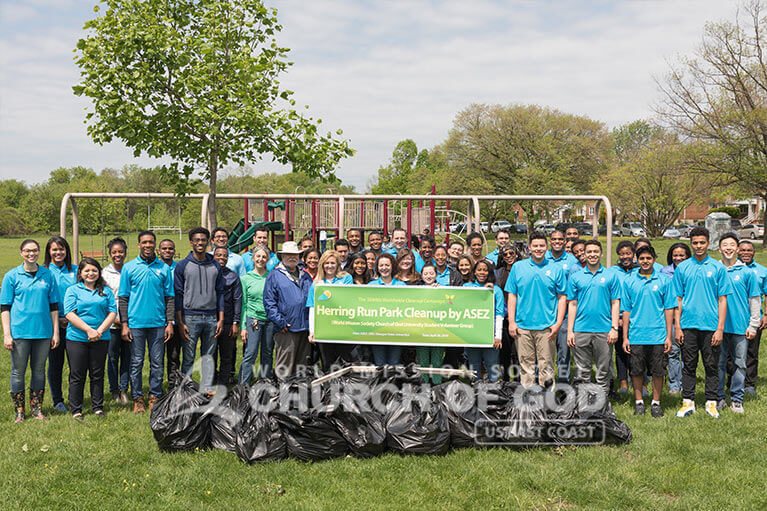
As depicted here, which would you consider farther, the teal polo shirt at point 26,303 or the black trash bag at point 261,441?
the teal polo shirt at point 26,303

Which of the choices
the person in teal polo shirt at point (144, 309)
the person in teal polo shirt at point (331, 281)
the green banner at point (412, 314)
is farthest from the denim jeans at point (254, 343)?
the person in teal polo shirt at point (144, 309)

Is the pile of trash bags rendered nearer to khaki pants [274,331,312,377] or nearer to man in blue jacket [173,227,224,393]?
khaki pants [274,331,312,377]

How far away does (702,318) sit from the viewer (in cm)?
Result: 559

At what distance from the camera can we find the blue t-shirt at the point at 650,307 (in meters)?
5.59

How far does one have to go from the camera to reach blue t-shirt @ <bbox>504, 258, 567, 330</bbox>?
5.70m

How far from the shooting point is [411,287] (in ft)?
19.0

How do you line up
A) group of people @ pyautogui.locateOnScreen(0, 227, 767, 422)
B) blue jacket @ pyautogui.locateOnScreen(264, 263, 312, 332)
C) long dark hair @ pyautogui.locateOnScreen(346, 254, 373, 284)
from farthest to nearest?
long dark hair @ pyautogui.locateOnScreen(346, 254, 373, 284) < blue jacket @ pyautogui.locateOnScreen(264, 263, 312, 332) < group of people @ pyautogui.locateOnScreen(0, 227, 767, 422)

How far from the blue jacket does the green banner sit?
6.6 inches

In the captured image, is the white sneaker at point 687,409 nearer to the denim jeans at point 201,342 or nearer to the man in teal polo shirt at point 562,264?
the man in teal polo shirt at point 562,264

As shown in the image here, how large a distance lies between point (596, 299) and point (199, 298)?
13.1ft

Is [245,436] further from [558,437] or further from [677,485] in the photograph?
[677,485]

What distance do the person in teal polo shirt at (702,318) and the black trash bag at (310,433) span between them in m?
3.43

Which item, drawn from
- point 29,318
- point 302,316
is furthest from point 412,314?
point 29,318

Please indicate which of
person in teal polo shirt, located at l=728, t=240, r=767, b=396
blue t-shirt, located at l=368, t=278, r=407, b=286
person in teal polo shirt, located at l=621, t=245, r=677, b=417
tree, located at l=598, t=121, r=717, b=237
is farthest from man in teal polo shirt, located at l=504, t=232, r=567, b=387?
tree, located at l=598, t=121, r=717, b=237
